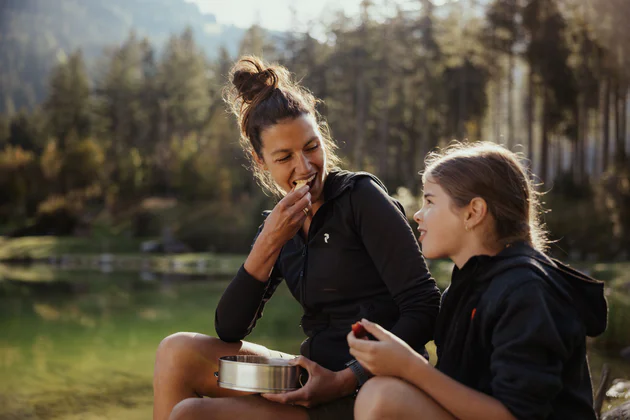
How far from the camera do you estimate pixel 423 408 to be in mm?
1854

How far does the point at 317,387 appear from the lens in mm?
2281

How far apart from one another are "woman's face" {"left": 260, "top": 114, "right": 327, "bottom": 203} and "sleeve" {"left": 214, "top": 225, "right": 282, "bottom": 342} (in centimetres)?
35

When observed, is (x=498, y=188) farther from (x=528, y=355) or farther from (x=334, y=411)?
(x=334, y=411)

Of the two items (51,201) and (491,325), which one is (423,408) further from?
(51,201)

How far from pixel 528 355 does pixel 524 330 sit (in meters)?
0.06

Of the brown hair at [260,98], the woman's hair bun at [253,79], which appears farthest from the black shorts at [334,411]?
the woman's hair bun at [253,79]

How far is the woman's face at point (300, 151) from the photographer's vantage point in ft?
8.82

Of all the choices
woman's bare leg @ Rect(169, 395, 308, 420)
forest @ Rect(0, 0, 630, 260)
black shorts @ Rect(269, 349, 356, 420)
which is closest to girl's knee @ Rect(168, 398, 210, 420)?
woman's bare leg @ Rect(169, 395, 308, 420)

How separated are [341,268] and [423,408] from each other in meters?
0.76

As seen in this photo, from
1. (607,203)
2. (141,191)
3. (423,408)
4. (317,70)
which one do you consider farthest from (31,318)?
(141,191)

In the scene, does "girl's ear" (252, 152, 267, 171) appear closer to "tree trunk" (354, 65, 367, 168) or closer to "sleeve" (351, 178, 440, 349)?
"sleeve" (351, 178, 440, 349)

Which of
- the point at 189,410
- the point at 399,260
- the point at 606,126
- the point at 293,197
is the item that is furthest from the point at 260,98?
the point at 606,126

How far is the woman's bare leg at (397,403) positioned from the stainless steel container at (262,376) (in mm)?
419

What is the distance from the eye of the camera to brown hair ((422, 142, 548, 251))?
2.13 m
